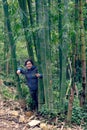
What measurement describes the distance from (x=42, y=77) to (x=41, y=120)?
0.77m

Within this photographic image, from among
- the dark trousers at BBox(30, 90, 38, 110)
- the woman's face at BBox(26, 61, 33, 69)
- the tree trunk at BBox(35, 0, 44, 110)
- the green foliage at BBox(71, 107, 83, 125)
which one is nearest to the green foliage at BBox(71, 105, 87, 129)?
the green foliage at BBox(71, 107, 83, 125)

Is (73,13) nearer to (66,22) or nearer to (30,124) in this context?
(66,22)

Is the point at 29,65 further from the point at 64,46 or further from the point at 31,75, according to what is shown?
the point at 64,46

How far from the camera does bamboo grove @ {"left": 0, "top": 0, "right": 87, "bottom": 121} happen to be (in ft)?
19.6

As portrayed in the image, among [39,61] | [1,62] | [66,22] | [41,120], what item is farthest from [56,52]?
[1,62]

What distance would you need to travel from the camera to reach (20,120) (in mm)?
6141

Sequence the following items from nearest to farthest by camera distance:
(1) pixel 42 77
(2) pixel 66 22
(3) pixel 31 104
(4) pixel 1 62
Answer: (2) pixel 66 22
(1) pixel 42 77
(3) pixel 31 104
(4) pixel 1 62

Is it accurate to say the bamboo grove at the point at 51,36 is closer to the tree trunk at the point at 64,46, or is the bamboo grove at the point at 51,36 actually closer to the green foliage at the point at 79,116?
the tree trunk at the point at 64,46

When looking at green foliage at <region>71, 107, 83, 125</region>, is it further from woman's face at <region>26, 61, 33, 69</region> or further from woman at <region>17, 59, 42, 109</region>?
woman's face at <region>26, 61, 33, 69</region>

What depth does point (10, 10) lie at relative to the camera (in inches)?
251

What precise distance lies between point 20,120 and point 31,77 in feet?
2.66

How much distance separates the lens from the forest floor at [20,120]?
5.83m

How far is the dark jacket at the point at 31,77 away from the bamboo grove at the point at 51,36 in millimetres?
107

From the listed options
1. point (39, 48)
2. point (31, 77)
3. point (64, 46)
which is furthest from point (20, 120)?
point (64, 46)
